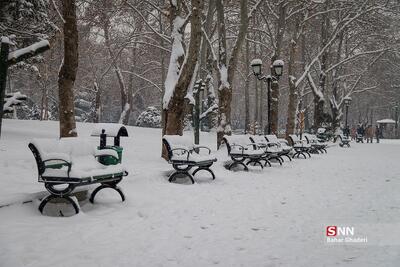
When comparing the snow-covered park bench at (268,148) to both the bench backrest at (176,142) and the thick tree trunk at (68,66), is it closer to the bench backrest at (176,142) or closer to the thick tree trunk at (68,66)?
the bench backrest at (176,142)

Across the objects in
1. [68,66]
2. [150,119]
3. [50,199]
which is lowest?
[50,199]

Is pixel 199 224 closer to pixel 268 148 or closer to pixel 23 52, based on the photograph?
pixel 23 52

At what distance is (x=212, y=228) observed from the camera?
17.5 ft

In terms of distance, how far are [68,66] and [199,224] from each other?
18.2 feet

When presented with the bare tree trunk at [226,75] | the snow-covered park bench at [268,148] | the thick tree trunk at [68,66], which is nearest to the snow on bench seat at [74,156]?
the thick tree trunk at [68,66]

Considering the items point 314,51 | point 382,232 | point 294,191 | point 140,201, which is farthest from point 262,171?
point 314,51

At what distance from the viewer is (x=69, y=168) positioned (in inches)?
220

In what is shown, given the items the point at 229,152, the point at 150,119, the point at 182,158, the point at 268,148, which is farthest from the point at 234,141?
the point at 150,119

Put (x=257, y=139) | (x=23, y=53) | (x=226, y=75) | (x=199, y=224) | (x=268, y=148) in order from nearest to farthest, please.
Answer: (x=199, y=224) < (x=23, y=53) < (x=268, y=148) < (x=257, y=139) < (x=226, y=75)

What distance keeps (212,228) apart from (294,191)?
140 inches

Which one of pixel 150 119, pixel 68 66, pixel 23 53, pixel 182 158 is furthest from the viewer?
pixel 150 119

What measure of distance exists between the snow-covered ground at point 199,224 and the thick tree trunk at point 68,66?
1456 mm

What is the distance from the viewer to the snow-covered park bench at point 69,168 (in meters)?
5.55

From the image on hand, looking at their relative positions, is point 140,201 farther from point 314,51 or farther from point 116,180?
point 314,51
